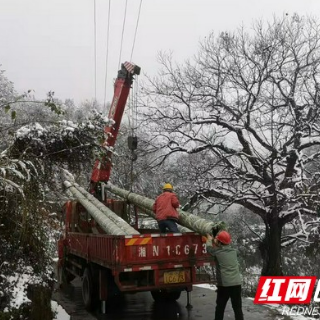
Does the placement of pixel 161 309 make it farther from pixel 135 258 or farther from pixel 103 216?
pixel 103 216

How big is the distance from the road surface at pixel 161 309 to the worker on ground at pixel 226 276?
1262mm

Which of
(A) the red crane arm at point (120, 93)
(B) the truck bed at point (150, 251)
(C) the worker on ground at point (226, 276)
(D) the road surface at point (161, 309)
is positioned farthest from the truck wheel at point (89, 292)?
(A) the red crane arm at point (120, 93)

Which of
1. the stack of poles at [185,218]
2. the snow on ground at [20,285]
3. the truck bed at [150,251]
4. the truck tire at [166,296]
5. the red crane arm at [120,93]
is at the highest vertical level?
the red crane arm at [120,93]

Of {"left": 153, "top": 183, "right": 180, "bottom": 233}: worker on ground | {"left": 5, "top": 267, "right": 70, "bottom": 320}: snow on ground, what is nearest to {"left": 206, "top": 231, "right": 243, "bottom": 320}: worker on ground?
{"left": 153, "top": 183, "right": 180, "bottom": 233}: worker on ground

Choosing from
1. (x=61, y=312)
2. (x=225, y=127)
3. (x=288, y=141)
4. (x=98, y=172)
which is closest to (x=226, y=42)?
(x=225, y=127)

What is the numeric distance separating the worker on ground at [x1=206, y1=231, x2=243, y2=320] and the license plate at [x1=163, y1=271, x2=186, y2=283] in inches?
46.9

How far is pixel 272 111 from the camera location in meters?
15.1

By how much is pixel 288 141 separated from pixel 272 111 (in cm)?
126

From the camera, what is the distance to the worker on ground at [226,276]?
6.63 meters

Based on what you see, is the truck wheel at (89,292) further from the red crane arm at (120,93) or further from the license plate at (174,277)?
the red crane arm at (120,93)

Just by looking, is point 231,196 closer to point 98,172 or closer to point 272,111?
point 272,111

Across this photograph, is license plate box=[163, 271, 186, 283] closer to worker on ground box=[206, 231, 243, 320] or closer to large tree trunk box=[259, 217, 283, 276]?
worker on ground box=[206, 231, 243, 320]

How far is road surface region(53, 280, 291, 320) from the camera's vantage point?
8180mm

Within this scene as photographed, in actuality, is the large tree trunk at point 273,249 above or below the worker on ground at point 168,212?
below
